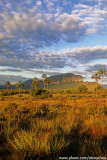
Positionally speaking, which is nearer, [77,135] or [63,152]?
[63,152]

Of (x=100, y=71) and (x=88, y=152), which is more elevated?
(x=100, y=71)

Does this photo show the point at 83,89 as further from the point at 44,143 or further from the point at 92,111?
the point at 44,143

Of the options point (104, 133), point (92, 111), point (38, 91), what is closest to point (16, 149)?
point (104, 133)

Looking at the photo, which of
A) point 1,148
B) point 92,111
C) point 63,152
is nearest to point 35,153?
point 63,152

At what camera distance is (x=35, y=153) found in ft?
9.89

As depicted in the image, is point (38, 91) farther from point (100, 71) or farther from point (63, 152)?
point (63, 152)

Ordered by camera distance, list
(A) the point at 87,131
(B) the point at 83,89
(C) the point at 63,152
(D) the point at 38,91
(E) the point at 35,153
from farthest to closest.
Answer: (B) the point at 83,89
(D) the point at 38,91
(A) the point at 87,131
(C) the point at 63,152
(E) the point at 35,153

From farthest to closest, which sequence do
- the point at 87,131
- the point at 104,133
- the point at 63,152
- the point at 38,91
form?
the point at 38,91 → the point at 87,131 → the point at 104,133 → the point at 63,152

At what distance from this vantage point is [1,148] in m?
3.45

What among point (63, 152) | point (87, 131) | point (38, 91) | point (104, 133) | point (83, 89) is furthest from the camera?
point (83, 89)

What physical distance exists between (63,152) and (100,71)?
68405 millimetres

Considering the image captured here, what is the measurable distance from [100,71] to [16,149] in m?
69.0

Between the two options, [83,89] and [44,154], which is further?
[83,89]

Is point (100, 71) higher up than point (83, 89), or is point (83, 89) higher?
point (100, 71)
